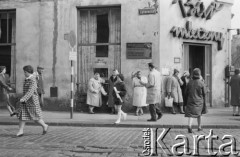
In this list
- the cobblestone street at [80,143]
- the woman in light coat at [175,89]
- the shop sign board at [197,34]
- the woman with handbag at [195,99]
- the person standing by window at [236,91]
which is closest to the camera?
the cobblestone street at [80,143]

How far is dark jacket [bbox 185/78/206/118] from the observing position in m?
11.1

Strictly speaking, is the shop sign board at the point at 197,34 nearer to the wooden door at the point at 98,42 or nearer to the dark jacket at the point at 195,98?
the wooden door at the point at 98,42

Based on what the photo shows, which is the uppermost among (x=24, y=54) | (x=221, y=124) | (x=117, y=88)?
(x=24, y=54)

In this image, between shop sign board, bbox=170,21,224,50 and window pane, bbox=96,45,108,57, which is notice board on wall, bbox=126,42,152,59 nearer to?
window pane, bbox=96,45,108,57

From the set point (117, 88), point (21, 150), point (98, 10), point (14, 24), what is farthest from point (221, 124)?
point (14, 24)

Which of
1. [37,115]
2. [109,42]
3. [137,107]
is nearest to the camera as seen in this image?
[37,115]

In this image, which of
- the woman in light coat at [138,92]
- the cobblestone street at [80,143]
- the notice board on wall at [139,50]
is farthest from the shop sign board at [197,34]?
the cobblestone street at [80,143]

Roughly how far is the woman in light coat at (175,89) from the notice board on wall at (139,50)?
4.33ft

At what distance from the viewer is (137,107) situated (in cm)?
1639

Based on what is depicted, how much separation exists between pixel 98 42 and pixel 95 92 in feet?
8.06

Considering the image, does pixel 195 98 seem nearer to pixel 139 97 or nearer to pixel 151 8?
pixel 139 97

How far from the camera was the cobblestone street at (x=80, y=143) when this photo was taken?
7789 mm

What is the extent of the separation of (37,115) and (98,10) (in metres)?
8.93

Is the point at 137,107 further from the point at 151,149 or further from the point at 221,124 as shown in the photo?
the point at 151,149
